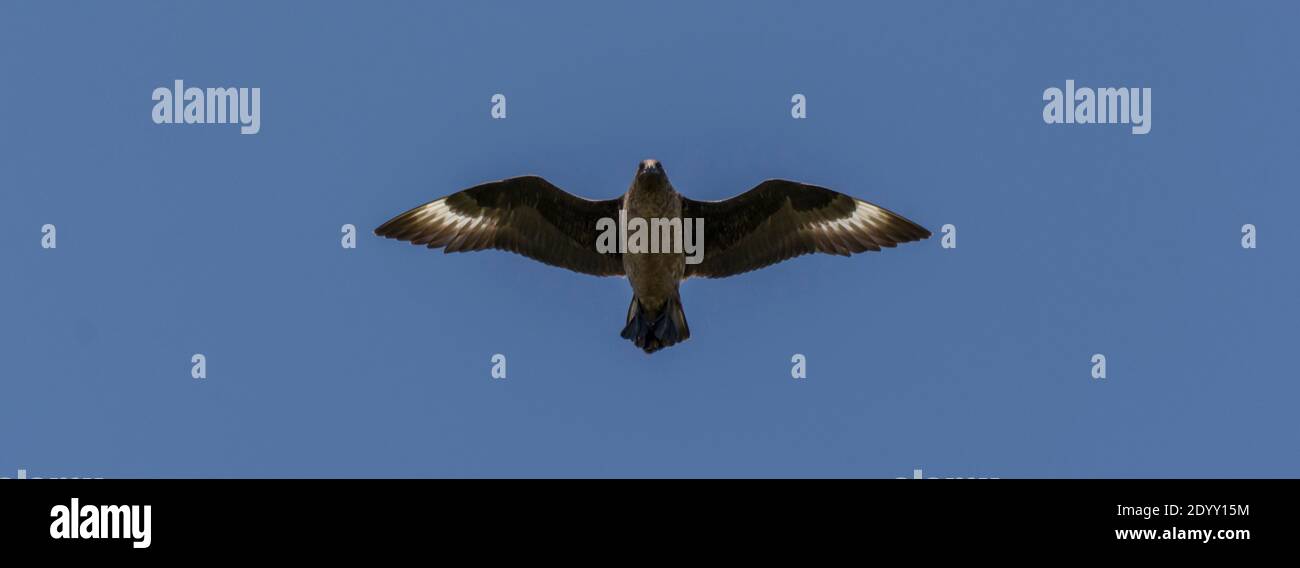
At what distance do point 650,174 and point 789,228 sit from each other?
169 cm

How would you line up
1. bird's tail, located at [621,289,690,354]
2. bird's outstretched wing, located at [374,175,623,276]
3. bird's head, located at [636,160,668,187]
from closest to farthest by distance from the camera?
1. bird's head, located at [636,160,668,187]
2. bird's tail, located at [621,289,690,354]
3. bird's outstretched wing, located at [374,175,623,276]

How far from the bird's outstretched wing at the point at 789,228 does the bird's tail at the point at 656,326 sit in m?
0.46

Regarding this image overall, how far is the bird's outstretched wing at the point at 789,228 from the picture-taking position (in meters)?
12.3

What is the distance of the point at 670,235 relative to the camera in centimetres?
1194


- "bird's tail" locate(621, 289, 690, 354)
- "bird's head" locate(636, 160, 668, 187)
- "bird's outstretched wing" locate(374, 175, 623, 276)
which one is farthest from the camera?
"bird's outstretched wing" locate(374, 175, 623, 276)

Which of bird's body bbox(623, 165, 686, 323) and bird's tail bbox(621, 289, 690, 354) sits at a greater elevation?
bird's body bbox(623, 165, 686, 323)

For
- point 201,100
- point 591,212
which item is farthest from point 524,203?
point 201,100

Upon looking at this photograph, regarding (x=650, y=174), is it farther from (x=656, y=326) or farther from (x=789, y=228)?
(x=789, y=228)

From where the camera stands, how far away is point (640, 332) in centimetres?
1209

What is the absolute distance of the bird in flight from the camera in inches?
478

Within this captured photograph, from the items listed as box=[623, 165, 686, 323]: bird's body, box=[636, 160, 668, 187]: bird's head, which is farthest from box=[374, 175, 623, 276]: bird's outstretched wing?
box=[636, 160, 668, 187]: bird's head

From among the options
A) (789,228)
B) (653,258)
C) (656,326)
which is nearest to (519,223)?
(653,258)

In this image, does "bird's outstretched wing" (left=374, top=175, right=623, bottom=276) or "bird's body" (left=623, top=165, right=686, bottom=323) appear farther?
"bird's outstretched wing" (left=374, top=175, right=623, bottom=276)

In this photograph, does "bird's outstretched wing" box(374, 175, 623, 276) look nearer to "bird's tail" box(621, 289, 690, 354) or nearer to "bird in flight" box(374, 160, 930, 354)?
"bird in flight" box(374, 160, 930, 354)
